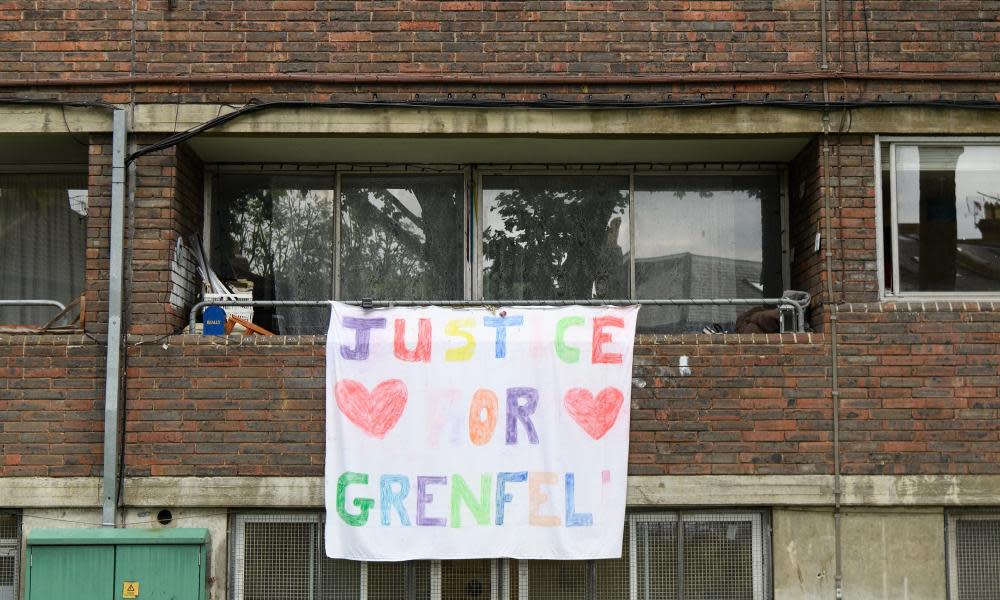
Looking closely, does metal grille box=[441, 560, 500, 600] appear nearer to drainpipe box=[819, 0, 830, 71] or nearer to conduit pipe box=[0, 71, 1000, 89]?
conduit pipe box=[0, 71, 1000, 89]

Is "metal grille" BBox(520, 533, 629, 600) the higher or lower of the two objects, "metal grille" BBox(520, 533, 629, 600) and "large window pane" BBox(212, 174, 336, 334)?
the lower

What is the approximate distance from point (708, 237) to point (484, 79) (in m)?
2.39

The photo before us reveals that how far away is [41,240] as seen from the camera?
8133 millimetres

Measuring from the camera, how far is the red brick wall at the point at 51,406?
698 cm

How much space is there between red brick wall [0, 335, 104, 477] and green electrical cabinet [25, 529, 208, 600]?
0.57 metres

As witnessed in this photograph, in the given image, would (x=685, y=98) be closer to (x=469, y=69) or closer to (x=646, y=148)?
(x=646, y=148)

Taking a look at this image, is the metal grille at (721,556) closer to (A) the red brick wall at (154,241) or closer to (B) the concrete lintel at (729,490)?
(B) the concrete lintel at (729,490)

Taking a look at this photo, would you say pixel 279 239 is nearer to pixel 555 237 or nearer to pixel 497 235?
pixel 497 235

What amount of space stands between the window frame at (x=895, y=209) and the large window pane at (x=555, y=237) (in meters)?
2.01

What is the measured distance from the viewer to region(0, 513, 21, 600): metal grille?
7082 mm

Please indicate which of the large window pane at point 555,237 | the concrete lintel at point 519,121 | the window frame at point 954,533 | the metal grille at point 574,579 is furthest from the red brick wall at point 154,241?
the window frame at point 954,533

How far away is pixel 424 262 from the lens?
8.01m

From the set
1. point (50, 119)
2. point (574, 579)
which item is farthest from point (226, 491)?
point (50, 119)

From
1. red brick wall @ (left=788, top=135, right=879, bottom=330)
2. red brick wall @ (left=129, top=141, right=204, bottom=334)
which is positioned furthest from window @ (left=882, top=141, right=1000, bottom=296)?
red brick wall @ (left=129, top=141, right=204, bottom=334)
